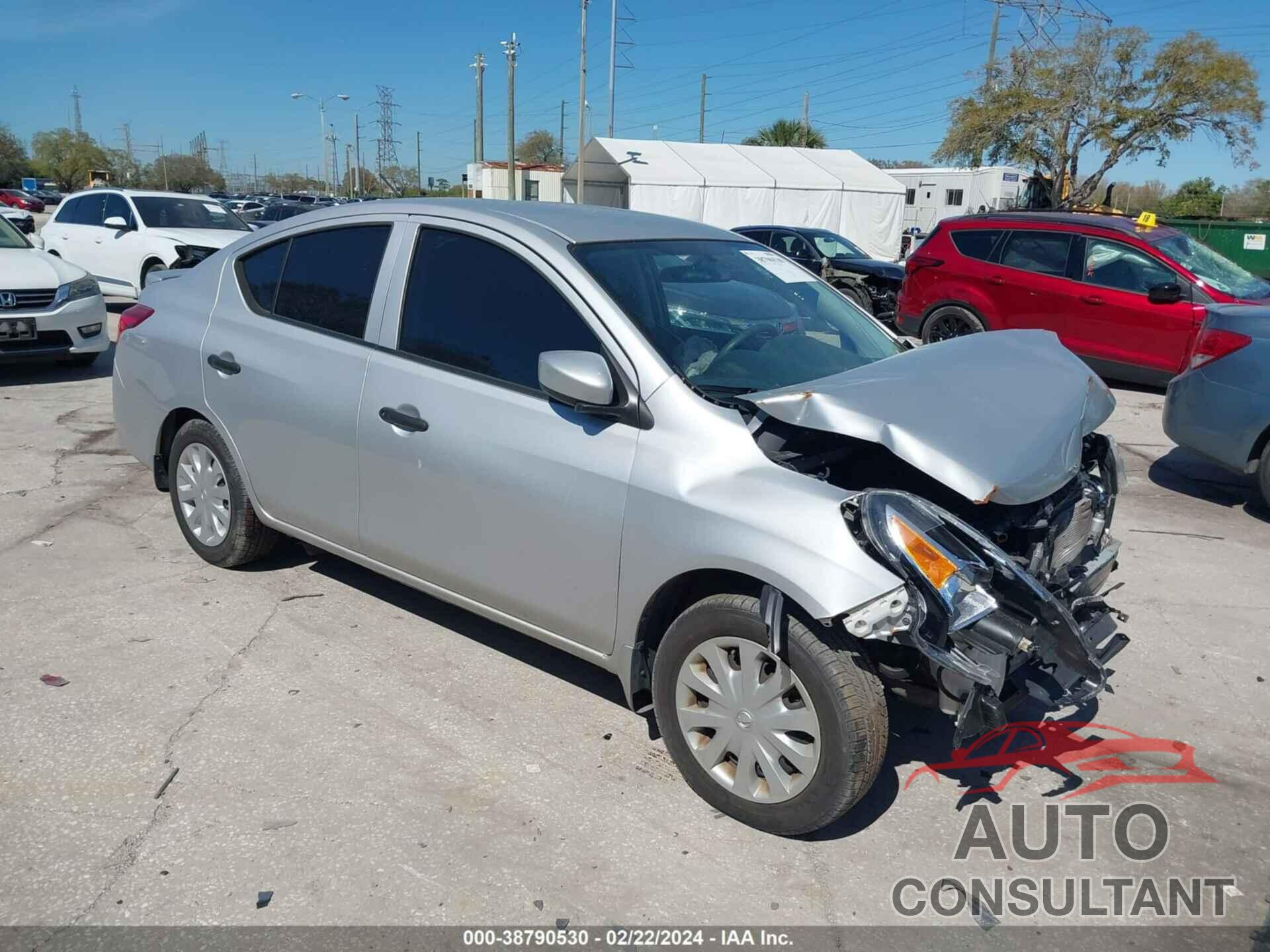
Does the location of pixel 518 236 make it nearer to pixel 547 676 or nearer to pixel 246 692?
pixel 547 676

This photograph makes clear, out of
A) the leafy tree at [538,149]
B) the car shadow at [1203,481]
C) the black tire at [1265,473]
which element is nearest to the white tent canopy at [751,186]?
the car shadow at [1203,481]

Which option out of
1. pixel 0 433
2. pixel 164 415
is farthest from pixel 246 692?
pixel 0 433

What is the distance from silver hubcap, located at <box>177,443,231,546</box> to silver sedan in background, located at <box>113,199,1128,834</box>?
9 cm

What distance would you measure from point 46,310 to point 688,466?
27.4 feet

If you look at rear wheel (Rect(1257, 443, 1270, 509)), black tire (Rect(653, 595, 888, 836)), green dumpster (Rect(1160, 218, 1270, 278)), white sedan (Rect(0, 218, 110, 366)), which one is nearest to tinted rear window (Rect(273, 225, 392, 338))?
Answer: black tire (Rect(653, 595, 888, 836))

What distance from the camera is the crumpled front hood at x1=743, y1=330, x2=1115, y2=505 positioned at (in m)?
2.84

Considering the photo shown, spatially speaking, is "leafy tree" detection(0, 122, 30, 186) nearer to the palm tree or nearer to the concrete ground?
the palm tree

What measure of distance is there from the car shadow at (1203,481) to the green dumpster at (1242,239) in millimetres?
16208

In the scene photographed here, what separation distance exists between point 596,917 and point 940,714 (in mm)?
1757

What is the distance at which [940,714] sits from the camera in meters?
3.84

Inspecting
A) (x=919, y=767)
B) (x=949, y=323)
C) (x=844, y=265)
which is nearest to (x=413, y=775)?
(x=919, y=767)

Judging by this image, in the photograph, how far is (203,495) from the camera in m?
4.79

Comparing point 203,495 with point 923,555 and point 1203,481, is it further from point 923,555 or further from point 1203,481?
point 1203,481

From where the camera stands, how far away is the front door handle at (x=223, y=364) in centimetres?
439
